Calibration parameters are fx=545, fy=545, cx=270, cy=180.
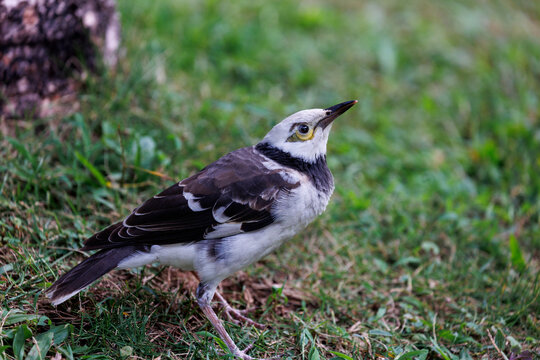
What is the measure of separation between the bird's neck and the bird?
2 cm

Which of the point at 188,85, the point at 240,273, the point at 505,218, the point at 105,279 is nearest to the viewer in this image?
the point at 105,279

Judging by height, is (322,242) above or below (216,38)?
below

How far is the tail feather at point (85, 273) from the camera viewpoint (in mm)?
3475

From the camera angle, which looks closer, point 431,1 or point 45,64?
point 45,64

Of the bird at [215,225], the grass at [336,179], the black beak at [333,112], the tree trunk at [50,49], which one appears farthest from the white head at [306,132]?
the tree trunk at [50,49]

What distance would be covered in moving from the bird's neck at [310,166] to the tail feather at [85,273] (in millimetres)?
1284

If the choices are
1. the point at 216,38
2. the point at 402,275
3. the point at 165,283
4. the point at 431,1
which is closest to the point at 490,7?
the point at 431,1

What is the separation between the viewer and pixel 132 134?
16.6 ft

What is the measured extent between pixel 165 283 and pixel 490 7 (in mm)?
8172

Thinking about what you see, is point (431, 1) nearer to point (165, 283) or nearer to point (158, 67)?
point (158, 67)

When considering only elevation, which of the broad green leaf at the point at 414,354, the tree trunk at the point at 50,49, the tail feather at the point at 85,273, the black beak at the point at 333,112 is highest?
the tree trunk at the point at 50,49

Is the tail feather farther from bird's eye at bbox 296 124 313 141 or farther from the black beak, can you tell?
the black beak

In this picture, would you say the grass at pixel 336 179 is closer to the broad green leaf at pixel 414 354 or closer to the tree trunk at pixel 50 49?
the broad green leaf at pixel 414 354

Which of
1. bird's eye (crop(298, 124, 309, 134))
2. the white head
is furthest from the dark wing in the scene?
bird's eye (crop(298, 124, 309, 134))
